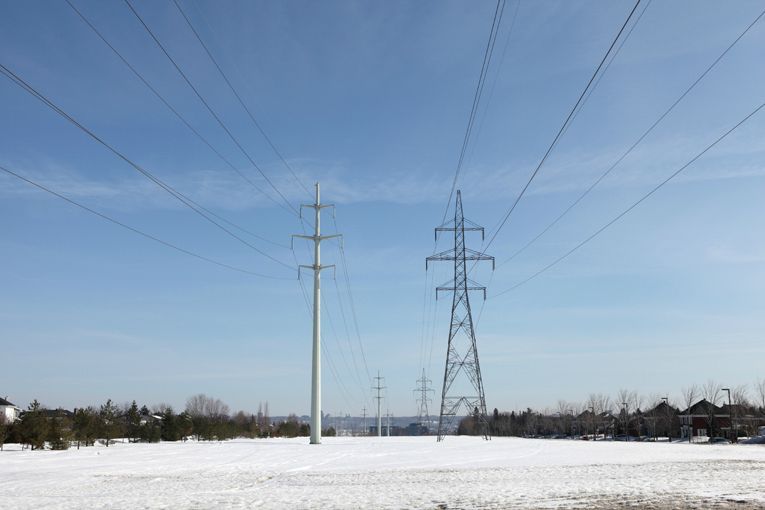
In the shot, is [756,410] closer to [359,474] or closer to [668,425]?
[668,425]

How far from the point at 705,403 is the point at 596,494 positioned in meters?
122

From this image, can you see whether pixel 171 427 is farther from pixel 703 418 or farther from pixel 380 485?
pixel 703 418

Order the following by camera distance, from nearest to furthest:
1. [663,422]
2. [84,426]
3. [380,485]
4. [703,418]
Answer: [380,485] → [84,426] → [663,422] → [703,418]

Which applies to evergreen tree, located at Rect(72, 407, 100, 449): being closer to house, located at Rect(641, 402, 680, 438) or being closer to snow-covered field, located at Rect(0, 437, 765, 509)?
snow-covered field, located at Rect(0, 437, 765, 509)

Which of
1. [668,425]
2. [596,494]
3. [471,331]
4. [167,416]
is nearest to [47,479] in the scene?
[596,494]

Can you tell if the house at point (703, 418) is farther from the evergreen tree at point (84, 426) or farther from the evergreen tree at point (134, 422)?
the evergreen tree at point (84, 426)

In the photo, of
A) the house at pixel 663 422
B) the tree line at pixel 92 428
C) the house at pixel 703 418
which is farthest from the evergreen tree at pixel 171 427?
the house at pixel 703 418

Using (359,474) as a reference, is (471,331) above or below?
above

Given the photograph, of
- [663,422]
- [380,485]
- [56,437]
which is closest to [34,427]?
[56,437]

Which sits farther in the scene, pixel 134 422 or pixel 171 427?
pixel 134 422

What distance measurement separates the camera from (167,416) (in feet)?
233

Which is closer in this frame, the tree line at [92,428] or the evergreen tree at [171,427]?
the tree line at [92,428]

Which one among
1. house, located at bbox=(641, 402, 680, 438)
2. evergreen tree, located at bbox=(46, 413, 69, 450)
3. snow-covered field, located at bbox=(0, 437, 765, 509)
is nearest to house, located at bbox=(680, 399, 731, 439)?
house, located at bbox=(641, 402, 680, 438)

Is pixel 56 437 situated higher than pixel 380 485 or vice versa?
pixel 380 485
